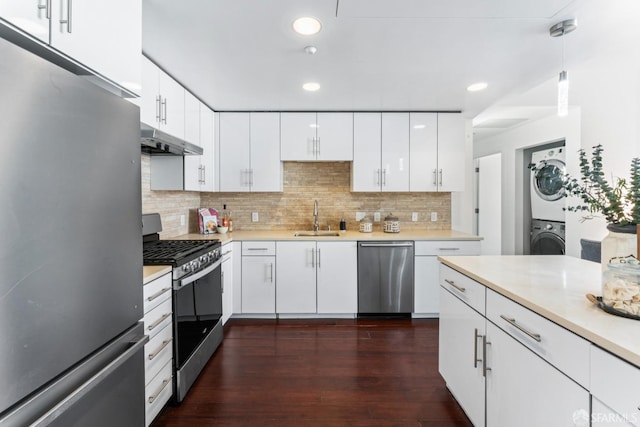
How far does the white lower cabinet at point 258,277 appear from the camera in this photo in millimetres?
3344

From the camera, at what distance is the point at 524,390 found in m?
1.21

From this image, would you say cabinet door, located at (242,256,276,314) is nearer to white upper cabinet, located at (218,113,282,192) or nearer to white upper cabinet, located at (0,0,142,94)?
white upper cabinet, located at (218,113,282,192)

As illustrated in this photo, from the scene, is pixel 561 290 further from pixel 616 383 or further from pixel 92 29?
pixel 92 29

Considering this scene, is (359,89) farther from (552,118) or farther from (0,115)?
(552,118)

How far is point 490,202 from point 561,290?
4982 millimetres

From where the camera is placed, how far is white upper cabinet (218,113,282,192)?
11.8 feet

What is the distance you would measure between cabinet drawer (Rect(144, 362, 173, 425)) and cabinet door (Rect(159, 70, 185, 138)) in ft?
5.58

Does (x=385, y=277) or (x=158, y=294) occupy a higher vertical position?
(x=158, y=294)

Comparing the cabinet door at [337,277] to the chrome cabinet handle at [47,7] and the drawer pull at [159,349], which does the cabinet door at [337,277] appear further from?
the chrome cabinet handle at [47,7]

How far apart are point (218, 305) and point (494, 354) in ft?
6.74

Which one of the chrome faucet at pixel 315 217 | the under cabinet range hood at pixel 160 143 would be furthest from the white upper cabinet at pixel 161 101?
the chrome faucet at pixel 315 217

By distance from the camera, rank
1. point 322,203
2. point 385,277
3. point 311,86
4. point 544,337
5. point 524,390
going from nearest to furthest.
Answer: point 544,337 < point 524,390 < point 311,86 < point 385,277 < point 322,203

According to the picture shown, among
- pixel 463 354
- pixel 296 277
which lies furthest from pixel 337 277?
pixel 463 354

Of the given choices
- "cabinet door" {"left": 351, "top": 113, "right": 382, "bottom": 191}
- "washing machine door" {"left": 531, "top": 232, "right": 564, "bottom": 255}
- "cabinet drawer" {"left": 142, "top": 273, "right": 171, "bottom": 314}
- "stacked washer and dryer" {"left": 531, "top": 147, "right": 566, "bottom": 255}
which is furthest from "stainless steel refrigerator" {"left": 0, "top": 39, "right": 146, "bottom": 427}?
"washing machine door" {"left": 531, "top": 232, "right": 564, "bottom": 255}
